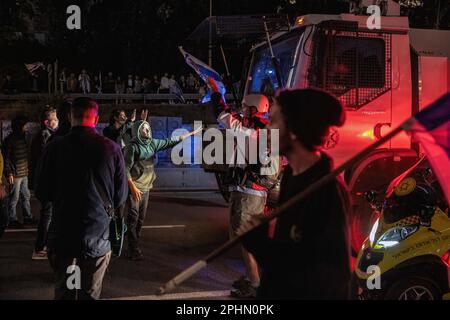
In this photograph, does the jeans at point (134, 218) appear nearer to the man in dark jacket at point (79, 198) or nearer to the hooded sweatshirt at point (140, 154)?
the hooded sweatshirt at point (140, 154)

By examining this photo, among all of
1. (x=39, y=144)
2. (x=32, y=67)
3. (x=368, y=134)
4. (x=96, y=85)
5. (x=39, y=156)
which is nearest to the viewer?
(x=368, y=134)

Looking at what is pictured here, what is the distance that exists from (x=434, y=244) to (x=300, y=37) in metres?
3.15

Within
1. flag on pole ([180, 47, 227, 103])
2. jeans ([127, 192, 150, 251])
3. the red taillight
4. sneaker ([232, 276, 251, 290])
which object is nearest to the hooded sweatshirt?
jeans ([127, 192, 150, 251])

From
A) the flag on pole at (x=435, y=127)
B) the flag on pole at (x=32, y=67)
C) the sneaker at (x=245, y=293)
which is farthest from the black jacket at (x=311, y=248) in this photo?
the flag on pole at (x=32, y=67)

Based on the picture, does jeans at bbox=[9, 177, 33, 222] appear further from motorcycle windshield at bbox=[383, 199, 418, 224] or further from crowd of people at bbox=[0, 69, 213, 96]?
crowd of people at bbox=[0, 69, 213, 96]

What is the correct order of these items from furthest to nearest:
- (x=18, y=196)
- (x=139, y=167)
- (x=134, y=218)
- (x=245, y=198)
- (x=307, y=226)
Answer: (x=18, y=196) < (x=134, y=218) < (x=139, y=167) < (x=245, y=198) < (x=307, y=226)

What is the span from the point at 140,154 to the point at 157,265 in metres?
1.35

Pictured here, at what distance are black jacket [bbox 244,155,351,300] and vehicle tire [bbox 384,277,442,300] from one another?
2187mm

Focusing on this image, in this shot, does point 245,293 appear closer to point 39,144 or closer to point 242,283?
point 242,283

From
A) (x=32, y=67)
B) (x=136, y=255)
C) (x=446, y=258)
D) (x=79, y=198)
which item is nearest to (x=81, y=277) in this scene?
(x=79, y=198)

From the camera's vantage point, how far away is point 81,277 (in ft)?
12.8

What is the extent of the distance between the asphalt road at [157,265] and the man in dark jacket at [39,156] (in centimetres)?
19
